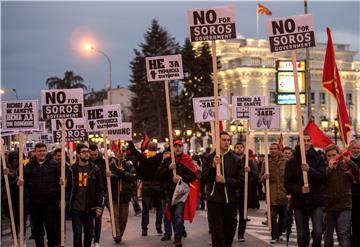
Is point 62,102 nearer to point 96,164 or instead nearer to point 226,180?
point 96,164

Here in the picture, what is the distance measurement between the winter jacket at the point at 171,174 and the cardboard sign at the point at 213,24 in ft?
10.2

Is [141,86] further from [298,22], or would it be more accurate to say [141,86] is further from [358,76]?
[298,22]

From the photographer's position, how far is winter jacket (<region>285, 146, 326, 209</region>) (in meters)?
11.4

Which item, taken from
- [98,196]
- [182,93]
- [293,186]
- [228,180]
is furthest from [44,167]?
[182,93]

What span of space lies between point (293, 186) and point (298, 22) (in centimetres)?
292

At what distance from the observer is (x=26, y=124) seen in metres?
14.3

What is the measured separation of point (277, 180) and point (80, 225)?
17.2 feet

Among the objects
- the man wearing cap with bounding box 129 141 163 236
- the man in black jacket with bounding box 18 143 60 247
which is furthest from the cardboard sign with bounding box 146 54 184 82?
the man in black jacket with bounding box 18 143 60 247

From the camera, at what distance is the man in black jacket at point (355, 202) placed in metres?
12.5

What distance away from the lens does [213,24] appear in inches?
501

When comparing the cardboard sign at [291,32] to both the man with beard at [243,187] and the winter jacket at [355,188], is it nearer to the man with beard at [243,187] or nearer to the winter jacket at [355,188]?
the winter jacket at [355,188]

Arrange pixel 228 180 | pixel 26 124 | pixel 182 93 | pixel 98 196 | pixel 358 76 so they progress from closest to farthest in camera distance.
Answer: pixel 228 180
pixel 98 196
pixel 26 124
pixel 182 93
pixel 358 76

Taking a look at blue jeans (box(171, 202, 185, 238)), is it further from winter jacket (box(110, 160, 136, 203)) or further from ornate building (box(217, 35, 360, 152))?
ornate building (box(217, 35, 360, 152))

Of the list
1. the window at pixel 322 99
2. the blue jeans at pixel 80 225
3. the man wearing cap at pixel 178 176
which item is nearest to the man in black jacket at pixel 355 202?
the man wearing cap at pixel 178 176
